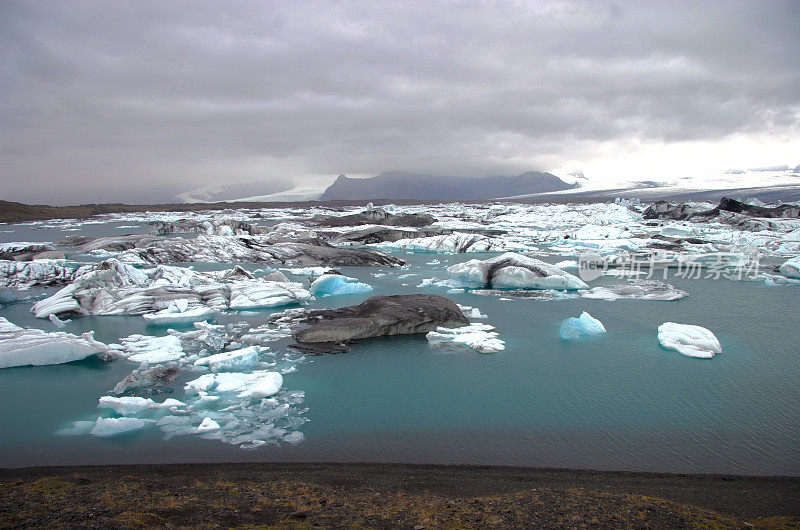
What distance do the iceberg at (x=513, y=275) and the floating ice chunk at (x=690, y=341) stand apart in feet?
15.0

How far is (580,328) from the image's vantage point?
376 inches

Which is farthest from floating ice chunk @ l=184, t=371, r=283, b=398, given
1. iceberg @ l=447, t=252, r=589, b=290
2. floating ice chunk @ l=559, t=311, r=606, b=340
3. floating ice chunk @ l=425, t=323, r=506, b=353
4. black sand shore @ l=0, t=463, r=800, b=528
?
iceberg @ l=447, t=252, r=589, b=290

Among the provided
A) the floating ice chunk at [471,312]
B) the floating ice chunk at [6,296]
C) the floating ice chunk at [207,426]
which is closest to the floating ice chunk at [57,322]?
the floating ice chunk at [6,296]

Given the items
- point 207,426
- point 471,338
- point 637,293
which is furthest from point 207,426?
point 637,293

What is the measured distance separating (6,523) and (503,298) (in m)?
11.3

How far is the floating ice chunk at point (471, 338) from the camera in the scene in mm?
8625

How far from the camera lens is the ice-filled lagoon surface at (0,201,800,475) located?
17.2ft

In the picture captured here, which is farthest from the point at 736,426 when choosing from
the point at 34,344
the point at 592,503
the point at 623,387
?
the point at 34,344

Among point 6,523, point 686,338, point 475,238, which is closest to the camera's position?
point 6,523

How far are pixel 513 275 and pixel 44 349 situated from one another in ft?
35.6

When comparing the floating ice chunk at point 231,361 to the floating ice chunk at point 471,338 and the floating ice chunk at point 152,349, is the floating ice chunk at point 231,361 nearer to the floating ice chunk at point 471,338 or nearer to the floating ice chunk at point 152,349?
the floating ice chunk at point 152,349

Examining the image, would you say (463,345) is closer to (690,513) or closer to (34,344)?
(690,513)

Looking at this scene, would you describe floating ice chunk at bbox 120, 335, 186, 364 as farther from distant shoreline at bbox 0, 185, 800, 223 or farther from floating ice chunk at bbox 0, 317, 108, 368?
distant shoreline at bbox 0, 185, 800, 223

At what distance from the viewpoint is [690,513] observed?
12.3ft
